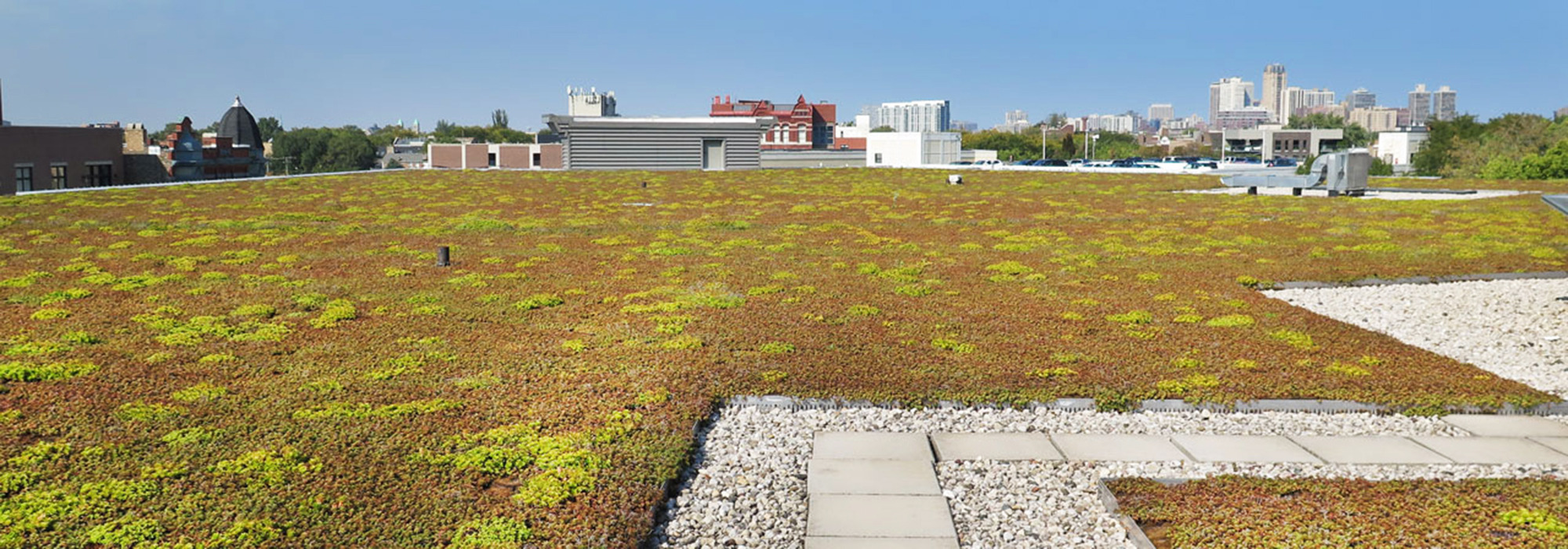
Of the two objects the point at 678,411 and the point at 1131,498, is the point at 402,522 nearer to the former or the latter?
the point at 678,411

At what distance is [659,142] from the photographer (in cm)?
6775

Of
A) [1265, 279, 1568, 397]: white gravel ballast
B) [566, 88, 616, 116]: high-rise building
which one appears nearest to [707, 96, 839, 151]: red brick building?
[566, 88, 616, 116]: high-rise building

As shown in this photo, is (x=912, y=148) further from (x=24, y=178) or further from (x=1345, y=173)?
(x=24, y=178)

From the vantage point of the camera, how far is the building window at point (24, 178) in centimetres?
5231

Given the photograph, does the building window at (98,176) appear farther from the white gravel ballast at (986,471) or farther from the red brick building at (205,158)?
the white gravel ballast at (986,471)

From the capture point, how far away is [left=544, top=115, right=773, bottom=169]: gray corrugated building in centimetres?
6744

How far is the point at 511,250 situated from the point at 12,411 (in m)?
12.6

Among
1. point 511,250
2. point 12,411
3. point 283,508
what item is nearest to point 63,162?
point 511,250

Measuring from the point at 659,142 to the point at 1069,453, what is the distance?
61.0 m

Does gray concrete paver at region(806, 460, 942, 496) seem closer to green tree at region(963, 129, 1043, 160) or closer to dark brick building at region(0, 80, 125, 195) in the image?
dark brick building at region(0, 80, 125, 195)

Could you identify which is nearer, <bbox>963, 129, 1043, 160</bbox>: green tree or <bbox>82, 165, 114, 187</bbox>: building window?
<bbox>82, 165, 114, 187</bbox>: building window

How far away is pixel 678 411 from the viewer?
9305 mm

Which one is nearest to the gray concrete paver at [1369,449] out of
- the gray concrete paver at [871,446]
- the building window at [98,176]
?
the gray concrete paver at [871,446]

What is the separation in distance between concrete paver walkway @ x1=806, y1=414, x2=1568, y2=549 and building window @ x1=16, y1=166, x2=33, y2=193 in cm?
5824
